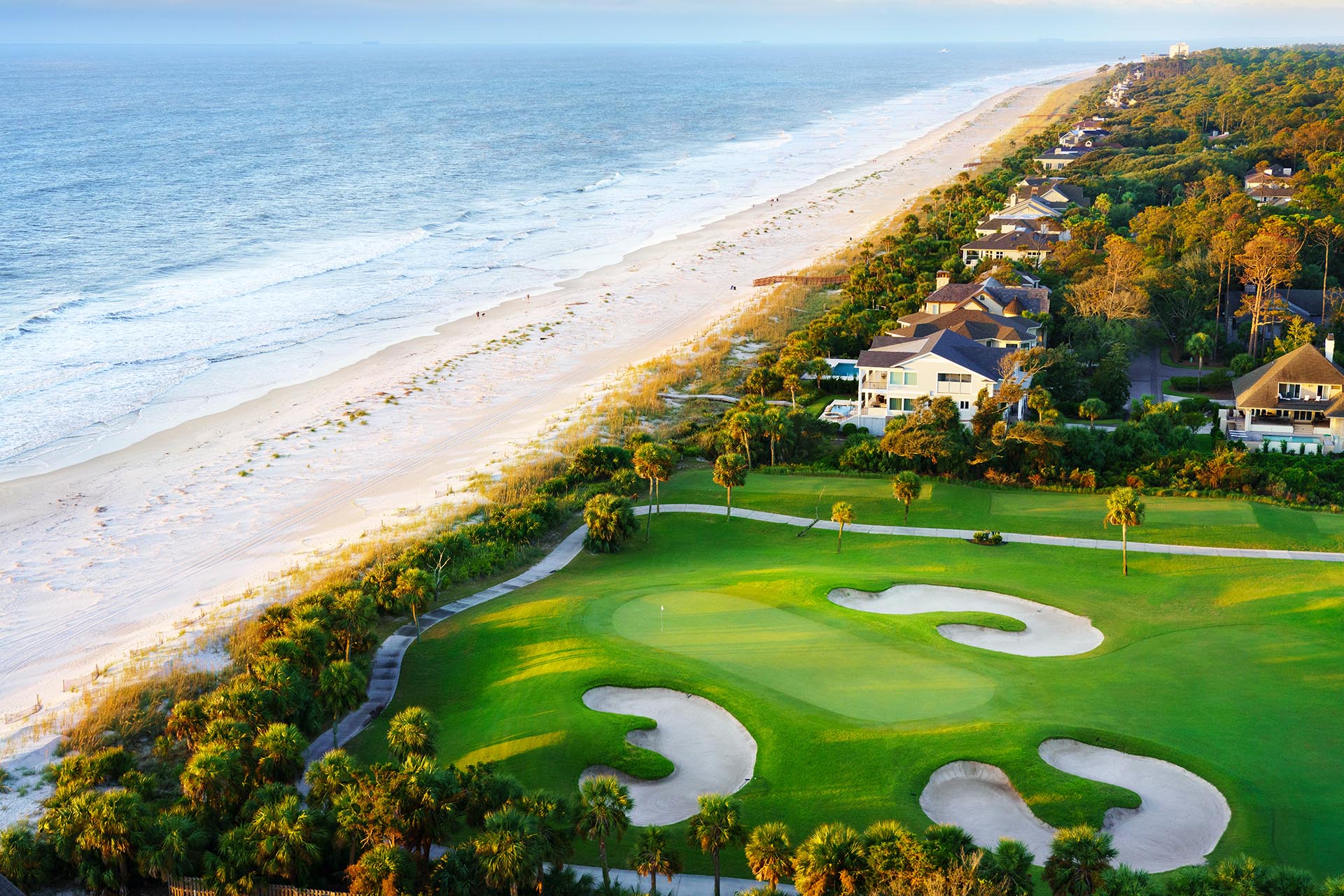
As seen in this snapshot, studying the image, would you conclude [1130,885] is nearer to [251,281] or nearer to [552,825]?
[552,825]

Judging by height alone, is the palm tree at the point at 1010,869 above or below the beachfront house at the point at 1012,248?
below

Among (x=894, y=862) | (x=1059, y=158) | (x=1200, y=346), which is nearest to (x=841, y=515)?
(x=894, y=862)

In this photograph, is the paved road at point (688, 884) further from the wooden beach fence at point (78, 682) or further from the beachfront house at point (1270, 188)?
the beachfront house at point (1270, 188)

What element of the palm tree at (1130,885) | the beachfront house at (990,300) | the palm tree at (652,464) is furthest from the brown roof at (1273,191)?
the palm tree at (1130,885)

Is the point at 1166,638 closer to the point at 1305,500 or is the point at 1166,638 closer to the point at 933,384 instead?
the point at 1305,500

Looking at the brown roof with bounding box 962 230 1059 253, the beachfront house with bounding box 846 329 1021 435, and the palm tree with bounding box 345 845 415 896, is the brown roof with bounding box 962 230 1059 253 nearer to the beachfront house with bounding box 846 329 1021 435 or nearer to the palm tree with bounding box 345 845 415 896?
the beachfront house with bounding box 846 329 1021 435

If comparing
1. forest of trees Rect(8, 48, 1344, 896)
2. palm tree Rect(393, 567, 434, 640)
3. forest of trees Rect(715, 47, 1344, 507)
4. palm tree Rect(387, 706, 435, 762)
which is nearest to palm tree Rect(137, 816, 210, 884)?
forest of trees Rect(8, 48, 1344, 896)
